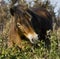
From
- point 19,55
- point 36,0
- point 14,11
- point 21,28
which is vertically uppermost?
point 36,0

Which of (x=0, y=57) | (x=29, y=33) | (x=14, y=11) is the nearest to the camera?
(x=0, y=57)

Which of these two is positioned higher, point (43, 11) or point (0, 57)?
point (43, 11)

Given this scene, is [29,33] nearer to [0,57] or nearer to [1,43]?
[1,43]

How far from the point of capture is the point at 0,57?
185 inches

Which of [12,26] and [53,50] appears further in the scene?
[12,26]

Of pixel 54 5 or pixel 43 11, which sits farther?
pixel 54 5

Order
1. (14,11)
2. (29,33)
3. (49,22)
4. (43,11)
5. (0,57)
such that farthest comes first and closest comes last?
(43,11), (49,22), (14,11), (29,33), (0,57)

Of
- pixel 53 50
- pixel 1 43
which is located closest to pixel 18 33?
pixel 1 43

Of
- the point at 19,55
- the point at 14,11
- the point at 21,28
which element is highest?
the point at 14,11

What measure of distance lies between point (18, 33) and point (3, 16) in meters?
3.96

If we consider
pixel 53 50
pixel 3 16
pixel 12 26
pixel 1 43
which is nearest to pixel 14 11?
pixel 12 26

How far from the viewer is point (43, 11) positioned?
9766 mm

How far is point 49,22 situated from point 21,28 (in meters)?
2.44

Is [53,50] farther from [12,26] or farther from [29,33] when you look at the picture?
[12,26]
